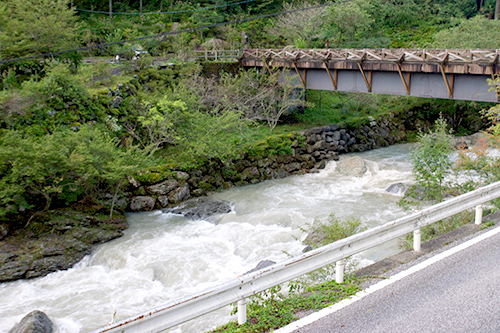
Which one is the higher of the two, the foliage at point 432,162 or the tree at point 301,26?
the tree at point 301,26

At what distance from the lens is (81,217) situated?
60.0 ft

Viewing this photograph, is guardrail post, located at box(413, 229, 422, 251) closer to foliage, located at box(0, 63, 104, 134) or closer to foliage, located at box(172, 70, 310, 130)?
foliage, located at box(0, 63, 104, 134)

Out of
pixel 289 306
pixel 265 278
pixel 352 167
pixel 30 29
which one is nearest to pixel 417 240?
pixel 289 306

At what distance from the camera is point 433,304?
6.14 m

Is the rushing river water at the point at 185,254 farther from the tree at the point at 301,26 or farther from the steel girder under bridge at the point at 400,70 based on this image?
the tree at the point at 301,26

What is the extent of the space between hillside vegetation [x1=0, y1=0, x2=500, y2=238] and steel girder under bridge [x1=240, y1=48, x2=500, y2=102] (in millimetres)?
2313

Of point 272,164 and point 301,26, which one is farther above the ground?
point 301,26

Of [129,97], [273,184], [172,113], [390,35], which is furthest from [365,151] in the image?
[390,35]

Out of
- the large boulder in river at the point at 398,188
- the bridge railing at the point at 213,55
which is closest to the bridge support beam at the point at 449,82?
the large boulder in river at the point at 398,188

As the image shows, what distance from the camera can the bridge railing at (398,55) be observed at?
2077 cm

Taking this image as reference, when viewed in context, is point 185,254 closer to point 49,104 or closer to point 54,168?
point 54,168

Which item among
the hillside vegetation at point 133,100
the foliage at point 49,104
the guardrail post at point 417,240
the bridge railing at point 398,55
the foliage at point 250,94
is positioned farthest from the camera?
the foliage at point 250,94

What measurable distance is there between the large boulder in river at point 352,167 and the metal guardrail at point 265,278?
17741mm

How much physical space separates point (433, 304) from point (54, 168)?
15.2 metres
